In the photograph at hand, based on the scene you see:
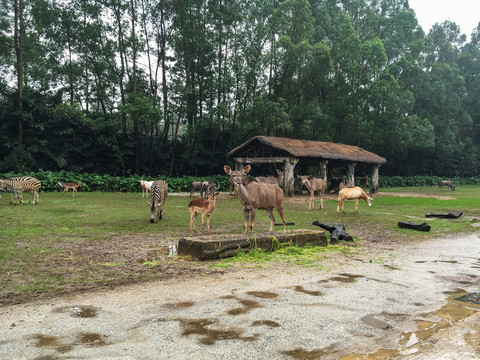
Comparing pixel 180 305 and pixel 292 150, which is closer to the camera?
pixel 180 305

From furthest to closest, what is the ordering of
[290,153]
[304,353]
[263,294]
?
[290,153]
[263,294]
[304,353]

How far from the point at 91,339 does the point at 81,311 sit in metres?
0.86

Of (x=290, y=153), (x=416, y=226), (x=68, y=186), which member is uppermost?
(x=290, y=153)

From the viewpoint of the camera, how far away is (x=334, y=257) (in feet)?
24.5

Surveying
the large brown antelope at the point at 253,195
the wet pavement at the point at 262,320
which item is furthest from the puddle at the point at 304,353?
the large brown antelope at the point at 253,195

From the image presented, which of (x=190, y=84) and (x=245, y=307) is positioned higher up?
(x=190, y=84)

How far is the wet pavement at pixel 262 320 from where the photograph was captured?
10.8ft

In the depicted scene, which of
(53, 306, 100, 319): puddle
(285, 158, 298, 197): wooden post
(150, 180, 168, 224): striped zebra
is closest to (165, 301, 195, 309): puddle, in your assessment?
(53, 306, 100, 319): puddle

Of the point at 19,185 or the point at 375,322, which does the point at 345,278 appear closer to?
the point at 375,322

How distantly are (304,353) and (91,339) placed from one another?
2007mm

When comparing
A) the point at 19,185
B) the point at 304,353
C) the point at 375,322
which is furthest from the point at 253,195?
the point at 19,185

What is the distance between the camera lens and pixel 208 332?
3.67m

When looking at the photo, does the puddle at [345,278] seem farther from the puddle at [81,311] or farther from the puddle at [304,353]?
the puddle at [81,311]

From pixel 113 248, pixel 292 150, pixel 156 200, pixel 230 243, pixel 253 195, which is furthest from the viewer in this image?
pixel 292 150
